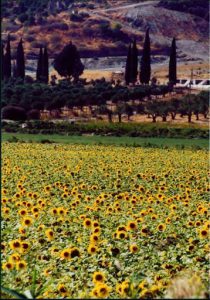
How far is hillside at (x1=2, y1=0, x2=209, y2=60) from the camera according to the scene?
159750 millimetres

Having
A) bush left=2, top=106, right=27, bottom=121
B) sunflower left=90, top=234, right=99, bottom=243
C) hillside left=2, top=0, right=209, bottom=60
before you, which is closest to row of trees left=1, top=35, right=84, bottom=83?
bush left=2, top=106, right=27, bottom=121

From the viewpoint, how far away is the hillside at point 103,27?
159750 millimetres

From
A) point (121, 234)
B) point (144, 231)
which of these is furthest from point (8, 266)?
point (144, 231)

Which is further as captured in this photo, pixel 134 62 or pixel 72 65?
pixel 72 65

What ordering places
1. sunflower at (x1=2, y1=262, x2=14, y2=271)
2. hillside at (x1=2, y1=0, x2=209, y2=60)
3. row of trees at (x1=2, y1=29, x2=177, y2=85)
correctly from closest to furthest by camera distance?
sunflower at (x1=2, y1=262, x2=14, y2=271), row of trees at (x1=2, y1=29, x2=177, y2=85), hillside at (x1=2, y1=0, x2=209, y2=60)

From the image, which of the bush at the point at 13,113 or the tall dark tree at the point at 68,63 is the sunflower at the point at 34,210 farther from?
the tall dark tree at the point at 68,63

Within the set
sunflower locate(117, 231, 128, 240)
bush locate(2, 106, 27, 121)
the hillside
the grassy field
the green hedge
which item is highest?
the hillside

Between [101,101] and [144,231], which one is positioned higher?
[101,101]

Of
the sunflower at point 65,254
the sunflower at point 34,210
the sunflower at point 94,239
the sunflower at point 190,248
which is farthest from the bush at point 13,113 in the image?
the sunflower at point 65,254

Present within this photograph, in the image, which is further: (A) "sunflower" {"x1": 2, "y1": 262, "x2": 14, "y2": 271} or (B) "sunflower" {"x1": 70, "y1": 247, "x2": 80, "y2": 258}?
(B) "sunflower" {"x1": 70, "y1": 247, "x2": 80, "y2": 258}

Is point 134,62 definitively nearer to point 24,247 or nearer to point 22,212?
point 22,212

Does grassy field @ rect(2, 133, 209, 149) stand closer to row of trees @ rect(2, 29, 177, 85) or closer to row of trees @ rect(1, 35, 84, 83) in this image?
row of trees @ rect(2, 29, 177, 85)

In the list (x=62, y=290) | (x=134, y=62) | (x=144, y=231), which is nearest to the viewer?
(x=62, y=290)

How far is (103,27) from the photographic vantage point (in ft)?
545
